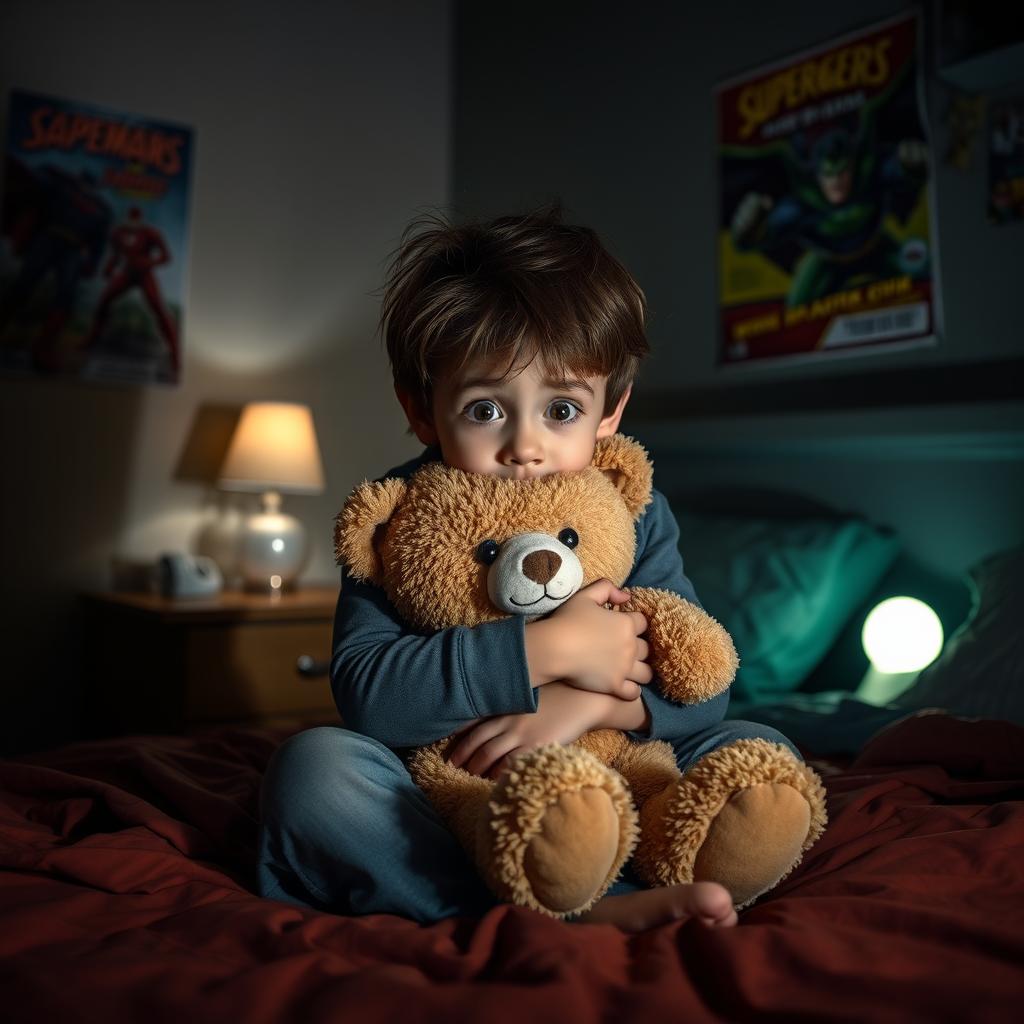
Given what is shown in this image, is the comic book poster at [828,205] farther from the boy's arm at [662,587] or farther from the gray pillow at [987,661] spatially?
the boy's arm at [662,587]

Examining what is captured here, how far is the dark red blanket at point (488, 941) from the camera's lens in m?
0.64

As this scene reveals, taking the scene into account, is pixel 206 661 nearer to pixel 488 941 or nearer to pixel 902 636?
pixel 902 636

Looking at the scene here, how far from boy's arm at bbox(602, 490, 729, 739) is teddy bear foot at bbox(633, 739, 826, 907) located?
0.40 feet

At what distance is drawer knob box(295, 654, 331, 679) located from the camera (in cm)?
222

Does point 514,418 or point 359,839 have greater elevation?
point 514,418

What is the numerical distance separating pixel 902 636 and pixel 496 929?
1108 mm

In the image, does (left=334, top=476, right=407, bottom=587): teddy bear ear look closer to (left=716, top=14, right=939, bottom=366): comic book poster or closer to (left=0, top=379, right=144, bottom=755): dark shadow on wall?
(left=716, top=14, right=939, bottom=366): comic book poster

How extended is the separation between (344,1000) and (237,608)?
165cm

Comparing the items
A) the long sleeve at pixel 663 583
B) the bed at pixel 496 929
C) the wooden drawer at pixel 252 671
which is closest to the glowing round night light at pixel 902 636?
the bed at pixel 496 929

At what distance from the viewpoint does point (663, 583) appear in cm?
106

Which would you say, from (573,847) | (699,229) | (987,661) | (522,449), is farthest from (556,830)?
(699,229)

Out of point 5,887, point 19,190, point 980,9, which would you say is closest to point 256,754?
point 5,887

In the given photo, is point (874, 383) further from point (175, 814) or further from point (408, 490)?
point (175, 814)

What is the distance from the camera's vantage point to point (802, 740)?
4.70ft
